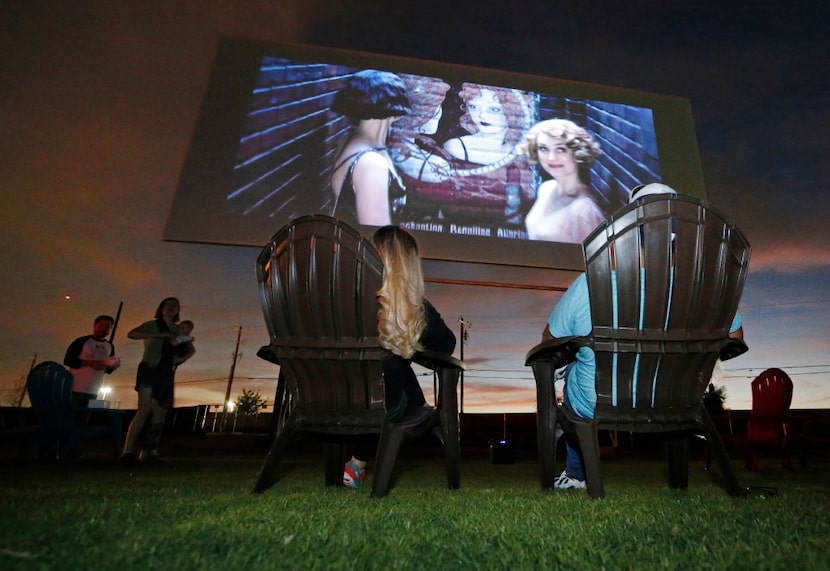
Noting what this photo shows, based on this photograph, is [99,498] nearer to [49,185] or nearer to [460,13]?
[49,185]

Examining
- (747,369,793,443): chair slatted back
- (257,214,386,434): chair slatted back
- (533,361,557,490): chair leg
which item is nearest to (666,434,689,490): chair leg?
(533,361,557,490): chair leg

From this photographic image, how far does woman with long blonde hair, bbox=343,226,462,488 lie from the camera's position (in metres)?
1.71

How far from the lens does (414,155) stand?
213 inches

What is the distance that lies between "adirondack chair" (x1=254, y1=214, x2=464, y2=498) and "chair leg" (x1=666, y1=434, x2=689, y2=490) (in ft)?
3.94

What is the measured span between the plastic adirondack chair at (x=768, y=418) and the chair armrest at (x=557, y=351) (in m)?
2.36

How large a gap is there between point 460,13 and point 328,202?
3940 mm

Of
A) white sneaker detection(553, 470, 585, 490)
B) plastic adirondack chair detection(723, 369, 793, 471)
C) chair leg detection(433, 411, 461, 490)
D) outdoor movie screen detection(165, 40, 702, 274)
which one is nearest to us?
chair leg detection(433, 411, 461, 490)

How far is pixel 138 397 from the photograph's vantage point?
3.79m

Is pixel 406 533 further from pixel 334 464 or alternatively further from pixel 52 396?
pixel 52 396

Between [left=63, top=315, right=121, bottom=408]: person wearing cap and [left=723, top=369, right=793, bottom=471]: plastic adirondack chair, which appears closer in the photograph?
[left=723, top=369, right=793, bottom=471]: plastic adirondack chair

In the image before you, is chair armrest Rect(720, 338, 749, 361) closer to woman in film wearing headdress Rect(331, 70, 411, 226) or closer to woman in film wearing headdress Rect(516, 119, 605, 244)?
woman in film wearing headdress Rect(516, 119, 605, 244)

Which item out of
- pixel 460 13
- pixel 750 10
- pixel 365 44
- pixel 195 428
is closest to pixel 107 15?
pixel 365 44

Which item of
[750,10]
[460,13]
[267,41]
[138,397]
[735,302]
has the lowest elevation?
[138,397]

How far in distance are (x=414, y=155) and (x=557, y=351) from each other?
13.5 ft
